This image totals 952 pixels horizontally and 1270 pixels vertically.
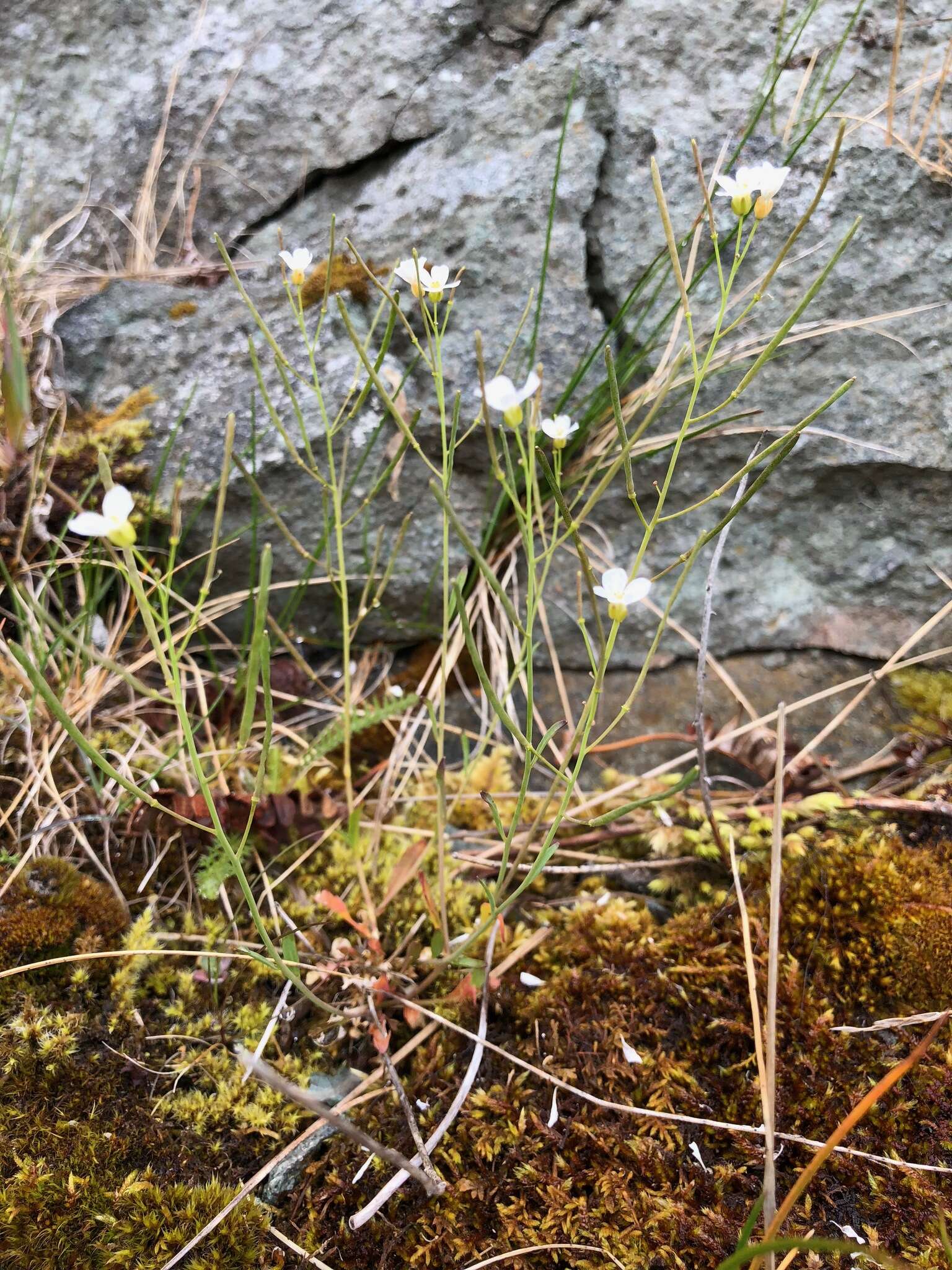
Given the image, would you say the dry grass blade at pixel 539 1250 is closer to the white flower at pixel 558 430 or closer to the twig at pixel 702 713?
the twig at pixel 702 713

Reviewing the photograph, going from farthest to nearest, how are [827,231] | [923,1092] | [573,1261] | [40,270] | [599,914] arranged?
1. [40,270]
2. [827,231]
3. [599,914]
4. [923,1092]
5. [573,1261]

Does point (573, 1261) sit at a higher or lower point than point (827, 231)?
lower

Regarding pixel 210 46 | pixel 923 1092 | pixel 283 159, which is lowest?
pixel 923 1092

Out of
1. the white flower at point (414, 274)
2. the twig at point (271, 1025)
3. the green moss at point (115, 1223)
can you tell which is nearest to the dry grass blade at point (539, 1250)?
Result: the green moss at point (115, 1223)

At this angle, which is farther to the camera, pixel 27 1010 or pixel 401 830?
pixel 401 830

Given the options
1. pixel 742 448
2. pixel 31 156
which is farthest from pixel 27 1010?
pixel 31 156

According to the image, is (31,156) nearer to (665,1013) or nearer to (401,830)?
(401,830)

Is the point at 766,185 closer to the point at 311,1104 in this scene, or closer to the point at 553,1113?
the point at 311,1104
